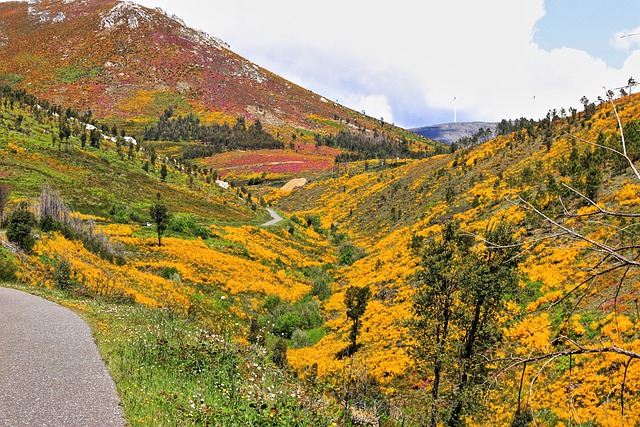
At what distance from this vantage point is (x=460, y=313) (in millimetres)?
10562

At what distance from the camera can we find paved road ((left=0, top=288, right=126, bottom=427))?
5613 millimetres

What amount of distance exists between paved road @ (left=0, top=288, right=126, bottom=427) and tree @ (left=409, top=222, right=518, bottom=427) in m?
7.36

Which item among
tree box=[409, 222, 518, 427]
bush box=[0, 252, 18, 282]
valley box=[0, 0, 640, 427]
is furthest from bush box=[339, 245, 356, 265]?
tree box=[409, 222, 518, 427]

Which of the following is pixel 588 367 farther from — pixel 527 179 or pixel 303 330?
pixel 527 179

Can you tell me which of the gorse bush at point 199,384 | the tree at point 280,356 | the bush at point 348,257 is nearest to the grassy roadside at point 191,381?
the gorse bush at point 199,384

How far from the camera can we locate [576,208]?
22.8 m

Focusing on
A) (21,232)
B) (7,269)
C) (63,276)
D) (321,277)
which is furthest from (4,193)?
(321,277)

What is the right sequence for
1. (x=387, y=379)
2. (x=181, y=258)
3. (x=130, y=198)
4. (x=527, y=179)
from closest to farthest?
1. (x=387, y=379)
2. (x=181, y=258)
3. (x=527, y=179)
4. (x=130, y=198)

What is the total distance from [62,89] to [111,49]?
116 ft

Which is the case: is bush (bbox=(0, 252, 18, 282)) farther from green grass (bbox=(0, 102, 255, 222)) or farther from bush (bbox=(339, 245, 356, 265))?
bush (bbox=(339, 245, 356, 265))

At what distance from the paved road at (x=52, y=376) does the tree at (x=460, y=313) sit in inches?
290

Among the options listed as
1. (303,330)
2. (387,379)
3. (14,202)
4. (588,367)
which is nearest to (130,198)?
(14,202)

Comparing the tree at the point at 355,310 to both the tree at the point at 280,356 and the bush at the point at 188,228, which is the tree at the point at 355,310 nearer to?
the tree at the point at 280,356

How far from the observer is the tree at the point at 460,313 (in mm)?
9602
